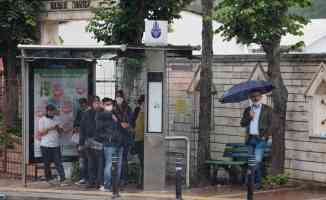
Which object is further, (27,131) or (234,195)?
(27,131)

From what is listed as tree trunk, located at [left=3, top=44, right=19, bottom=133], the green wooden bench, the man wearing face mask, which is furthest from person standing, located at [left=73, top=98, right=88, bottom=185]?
tree trunk, located at [left=3, top=44, right=19, bottom=133]

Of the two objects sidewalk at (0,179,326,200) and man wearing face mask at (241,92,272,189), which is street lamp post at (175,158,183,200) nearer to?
sidewalk at (0,179,326,200)

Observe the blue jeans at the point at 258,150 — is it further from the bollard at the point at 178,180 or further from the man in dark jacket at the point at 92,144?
the man in dark jacket at the point at 92,144

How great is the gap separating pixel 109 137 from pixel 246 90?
2.89 meters

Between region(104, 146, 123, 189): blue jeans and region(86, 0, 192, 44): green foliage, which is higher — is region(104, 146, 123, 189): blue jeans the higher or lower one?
the lower one

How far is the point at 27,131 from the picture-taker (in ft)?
56.0

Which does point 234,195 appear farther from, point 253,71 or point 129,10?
point 129,10

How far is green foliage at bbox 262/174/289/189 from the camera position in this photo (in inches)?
629

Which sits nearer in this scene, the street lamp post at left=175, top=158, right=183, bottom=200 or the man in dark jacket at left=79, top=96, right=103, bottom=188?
the street lamp post at left=175, top=158, right=183, bottom=200

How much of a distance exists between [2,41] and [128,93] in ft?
16.6

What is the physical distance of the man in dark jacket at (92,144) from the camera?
1653cm

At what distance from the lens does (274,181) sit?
1602cm

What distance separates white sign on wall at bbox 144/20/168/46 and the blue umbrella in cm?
187

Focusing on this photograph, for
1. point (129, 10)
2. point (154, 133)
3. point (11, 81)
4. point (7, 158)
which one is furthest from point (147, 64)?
point (11, 81)
